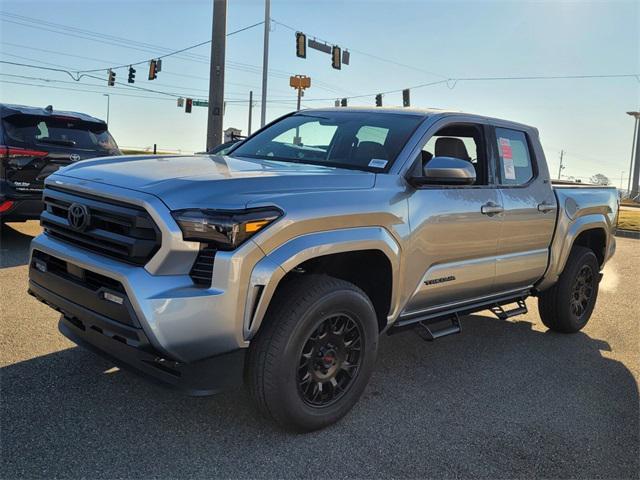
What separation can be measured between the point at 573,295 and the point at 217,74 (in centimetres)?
1068

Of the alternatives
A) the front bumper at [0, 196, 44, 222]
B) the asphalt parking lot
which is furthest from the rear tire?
the front bumper at [0, 196, 44, 222]

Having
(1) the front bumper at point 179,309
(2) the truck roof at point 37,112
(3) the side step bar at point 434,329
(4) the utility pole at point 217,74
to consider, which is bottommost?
(3) the side step bar at point 434,329

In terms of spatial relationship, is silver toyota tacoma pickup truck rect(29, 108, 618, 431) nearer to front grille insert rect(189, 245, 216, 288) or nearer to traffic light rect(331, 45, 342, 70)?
front grille insert rect(189, 245, 216, 288)

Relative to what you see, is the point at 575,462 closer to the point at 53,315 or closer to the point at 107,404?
the point at 107,404

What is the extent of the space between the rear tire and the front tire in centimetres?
276

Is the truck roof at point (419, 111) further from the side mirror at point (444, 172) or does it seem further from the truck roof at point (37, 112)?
the truck roof at point (37, 112)

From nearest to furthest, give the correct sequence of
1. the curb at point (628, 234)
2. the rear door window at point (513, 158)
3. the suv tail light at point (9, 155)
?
the rear door window at point (513, 158), the suv tail light at point (9, 155), the curb at point (628, 234)

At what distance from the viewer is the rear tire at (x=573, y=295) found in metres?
5.31

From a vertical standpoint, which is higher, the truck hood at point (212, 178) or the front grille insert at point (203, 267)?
the truck hood at point (212, 178)

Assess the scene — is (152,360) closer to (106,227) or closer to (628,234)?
(106,227)

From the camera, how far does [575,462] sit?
3.04 metres

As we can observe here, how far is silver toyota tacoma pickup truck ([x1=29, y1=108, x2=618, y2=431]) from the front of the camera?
2615 mm

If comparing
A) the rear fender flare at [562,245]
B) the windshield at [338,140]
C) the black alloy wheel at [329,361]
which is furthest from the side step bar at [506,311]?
the black alloy wheel at [329,361]

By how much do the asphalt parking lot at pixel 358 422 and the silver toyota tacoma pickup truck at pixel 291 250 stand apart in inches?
11.1
